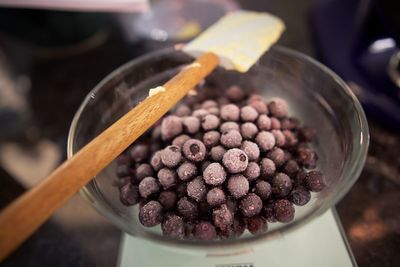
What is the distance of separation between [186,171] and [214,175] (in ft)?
0.17

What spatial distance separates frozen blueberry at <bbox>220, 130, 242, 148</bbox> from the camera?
2.13 feet

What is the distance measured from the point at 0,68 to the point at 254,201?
1068 millimetres

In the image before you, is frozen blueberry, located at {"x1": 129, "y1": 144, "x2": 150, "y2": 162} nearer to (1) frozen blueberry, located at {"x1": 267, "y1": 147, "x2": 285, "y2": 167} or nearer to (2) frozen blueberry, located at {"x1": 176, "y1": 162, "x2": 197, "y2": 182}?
(2) frozen blueberry, located at {"x1": 176, "y1": 162, "x2": 197, "y2": 182}

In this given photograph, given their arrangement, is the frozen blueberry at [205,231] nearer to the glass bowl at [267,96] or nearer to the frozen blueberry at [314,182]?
the glass bowl at [267,96]

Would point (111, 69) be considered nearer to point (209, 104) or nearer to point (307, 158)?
point (209, 104)

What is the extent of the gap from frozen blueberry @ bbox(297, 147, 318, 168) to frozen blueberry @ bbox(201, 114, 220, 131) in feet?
0.57

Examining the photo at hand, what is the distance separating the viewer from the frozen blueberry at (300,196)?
1.99 feet

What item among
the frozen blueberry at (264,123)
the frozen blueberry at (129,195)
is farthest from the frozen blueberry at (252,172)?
the frozen blueberry at (129,195)

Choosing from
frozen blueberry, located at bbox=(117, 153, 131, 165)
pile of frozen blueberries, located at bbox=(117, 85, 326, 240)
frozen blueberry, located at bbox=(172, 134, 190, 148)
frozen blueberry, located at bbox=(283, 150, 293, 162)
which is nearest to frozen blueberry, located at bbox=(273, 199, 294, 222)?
pile of frozen blueberries, located at bbox=(117, 85, 326, 240)

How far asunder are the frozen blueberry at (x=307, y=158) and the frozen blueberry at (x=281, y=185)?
7cm

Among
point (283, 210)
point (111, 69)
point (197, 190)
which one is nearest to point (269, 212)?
point (283, 210)

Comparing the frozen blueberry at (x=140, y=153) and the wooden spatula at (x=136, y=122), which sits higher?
the wooden spatula at (x=136, y=122)

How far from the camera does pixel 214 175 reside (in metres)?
0.60

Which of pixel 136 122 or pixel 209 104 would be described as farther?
pixel 209 104
